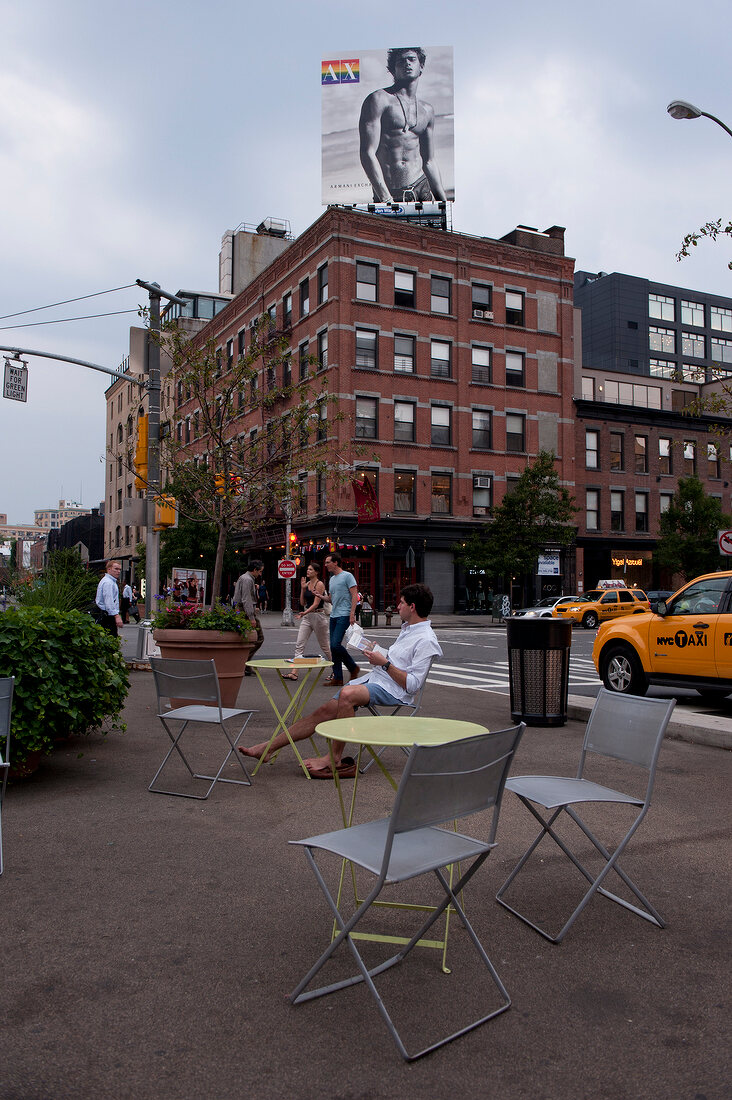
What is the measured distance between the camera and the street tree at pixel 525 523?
1576 inches

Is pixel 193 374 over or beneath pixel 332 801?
over

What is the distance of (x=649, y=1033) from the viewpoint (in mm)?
3049

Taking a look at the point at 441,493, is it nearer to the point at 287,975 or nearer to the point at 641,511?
the point at 641,511

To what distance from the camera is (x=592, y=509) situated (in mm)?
48531

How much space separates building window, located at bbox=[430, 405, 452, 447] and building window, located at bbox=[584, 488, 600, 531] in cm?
1011

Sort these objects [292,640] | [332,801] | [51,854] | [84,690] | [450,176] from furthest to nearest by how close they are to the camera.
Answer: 1. [450,176]
2. [292,640]
3. [84,690]
4. [332,801]
5. [51,854]

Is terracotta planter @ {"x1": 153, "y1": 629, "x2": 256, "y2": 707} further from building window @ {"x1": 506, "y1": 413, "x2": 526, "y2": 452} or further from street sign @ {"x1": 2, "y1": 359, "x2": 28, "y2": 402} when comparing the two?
building window @ {"x1": 506, "y1": 413, "x2": 526, "y2": 452}

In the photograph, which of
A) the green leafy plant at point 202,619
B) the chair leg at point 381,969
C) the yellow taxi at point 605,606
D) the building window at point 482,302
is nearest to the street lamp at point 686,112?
the green leafy plant at point 202,619

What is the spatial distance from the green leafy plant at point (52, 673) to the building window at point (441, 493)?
36.5 meters

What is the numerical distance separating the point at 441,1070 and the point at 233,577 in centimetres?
5117

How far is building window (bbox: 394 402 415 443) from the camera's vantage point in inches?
1661

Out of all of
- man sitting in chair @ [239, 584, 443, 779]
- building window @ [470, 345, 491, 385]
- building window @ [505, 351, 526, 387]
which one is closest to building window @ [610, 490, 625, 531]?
building window @ [505, 351, 526, 387]

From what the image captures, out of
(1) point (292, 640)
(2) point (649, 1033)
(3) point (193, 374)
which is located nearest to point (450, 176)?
(1) point (292, 640)

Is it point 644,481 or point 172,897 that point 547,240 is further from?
point 172,897
